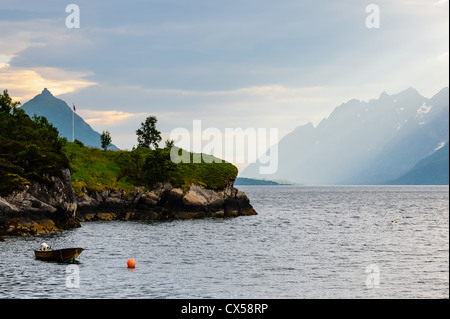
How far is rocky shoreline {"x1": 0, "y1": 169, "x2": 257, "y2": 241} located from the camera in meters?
72.8

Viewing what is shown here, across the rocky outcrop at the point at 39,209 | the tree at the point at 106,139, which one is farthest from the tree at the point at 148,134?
the rocky outcrop at the point at 39,209

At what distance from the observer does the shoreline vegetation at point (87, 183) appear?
7569 cm

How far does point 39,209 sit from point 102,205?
3089cm

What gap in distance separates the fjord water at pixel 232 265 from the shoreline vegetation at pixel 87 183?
594cm

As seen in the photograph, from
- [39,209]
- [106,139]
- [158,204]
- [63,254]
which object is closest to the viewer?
[63,254]

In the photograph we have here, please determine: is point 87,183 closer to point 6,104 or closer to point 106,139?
point 6,104

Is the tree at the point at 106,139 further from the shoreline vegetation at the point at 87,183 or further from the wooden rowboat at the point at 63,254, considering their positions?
the wooden rowboat at the point at 63,254

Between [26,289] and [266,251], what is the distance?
30.3 metres

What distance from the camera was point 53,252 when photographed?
5016cm

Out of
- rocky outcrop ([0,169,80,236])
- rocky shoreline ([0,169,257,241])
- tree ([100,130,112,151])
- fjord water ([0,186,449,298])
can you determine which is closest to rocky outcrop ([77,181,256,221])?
rocky shoreline ([0,169,257,241])

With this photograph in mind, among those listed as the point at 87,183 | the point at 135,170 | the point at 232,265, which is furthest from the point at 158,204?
the point at 232,265

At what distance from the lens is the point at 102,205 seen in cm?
10688

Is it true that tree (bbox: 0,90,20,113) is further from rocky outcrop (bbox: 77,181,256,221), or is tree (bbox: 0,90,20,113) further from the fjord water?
the fjord water
